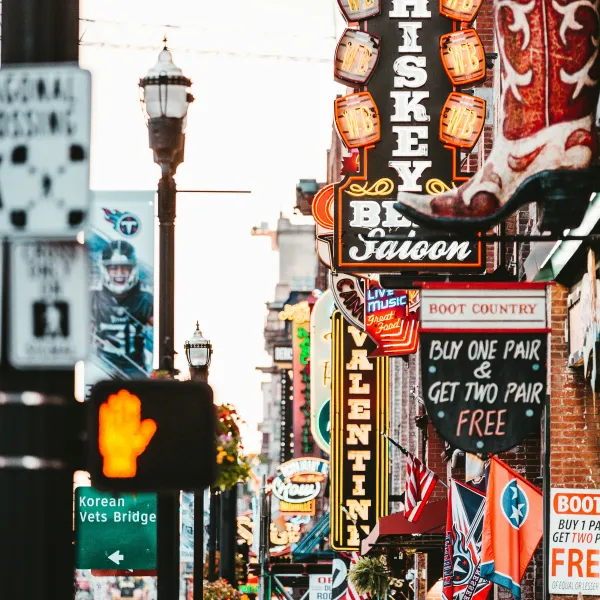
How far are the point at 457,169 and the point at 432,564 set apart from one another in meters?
13.5

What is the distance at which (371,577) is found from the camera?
28.6 meters

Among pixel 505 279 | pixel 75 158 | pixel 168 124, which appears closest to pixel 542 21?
pixel 168 124

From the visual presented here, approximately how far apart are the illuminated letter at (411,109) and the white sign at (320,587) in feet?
70.7

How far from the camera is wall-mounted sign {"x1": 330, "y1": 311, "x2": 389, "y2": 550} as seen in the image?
106ft

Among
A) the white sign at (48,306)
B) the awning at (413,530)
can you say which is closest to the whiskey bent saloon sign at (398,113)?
the awning at (413,530)

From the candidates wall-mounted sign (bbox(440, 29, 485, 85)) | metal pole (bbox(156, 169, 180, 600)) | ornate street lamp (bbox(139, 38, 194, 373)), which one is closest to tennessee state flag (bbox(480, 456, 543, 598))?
metal pole (bbox(156, 169, 180, 600))

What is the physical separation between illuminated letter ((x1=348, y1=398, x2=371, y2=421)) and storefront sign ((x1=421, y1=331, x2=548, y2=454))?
59.2 feet

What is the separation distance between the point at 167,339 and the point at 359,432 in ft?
56.9

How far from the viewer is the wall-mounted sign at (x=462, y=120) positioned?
59.3 ft

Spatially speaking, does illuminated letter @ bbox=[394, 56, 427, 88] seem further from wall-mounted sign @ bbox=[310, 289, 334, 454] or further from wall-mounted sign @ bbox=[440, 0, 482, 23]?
wall-mounted sign @ bbox=[310, 289, 334, 454]

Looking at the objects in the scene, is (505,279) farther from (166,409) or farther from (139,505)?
(166,409)

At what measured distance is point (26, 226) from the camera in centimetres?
716

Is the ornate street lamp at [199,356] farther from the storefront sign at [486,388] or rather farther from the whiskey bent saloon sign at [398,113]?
the storefront sign at [486,388]

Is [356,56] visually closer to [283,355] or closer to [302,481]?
[302,481]
